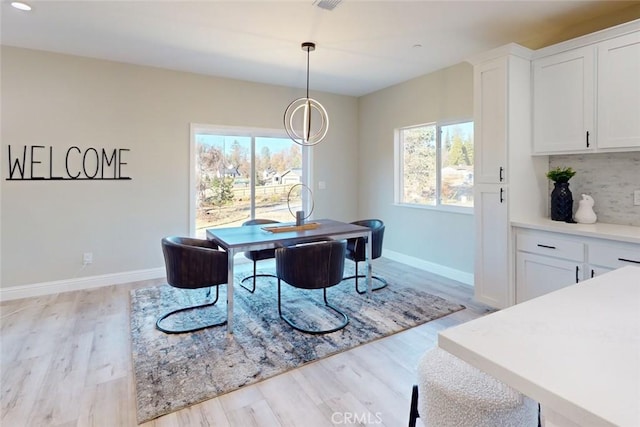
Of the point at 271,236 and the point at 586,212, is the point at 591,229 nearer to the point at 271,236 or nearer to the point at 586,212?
the point at 586,212

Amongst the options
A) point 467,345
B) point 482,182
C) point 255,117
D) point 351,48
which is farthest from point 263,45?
point 467,345

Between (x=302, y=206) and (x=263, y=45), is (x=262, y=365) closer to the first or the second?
(x=263, y=45)

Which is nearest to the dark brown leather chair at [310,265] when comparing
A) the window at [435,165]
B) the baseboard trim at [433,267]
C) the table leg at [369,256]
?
the table leg at [369,256]

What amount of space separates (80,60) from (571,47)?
4.86m

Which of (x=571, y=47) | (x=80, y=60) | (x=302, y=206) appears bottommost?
(x=302, y=206)

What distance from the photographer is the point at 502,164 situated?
3064 mm

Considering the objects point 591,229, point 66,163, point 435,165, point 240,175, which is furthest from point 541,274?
point 66,163

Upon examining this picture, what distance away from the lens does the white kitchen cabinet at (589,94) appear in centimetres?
252

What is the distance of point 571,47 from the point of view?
281cm

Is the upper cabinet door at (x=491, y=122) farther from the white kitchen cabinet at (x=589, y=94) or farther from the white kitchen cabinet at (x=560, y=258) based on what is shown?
the white kitchen cabinet at (x=560, y=258)

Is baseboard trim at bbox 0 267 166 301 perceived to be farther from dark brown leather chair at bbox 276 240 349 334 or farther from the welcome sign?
dark brown leather chair at bbox 276 240 349 334

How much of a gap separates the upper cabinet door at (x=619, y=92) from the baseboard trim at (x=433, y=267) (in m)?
2.00

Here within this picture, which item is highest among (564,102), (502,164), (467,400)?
(564,102)

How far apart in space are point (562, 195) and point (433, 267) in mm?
1905
